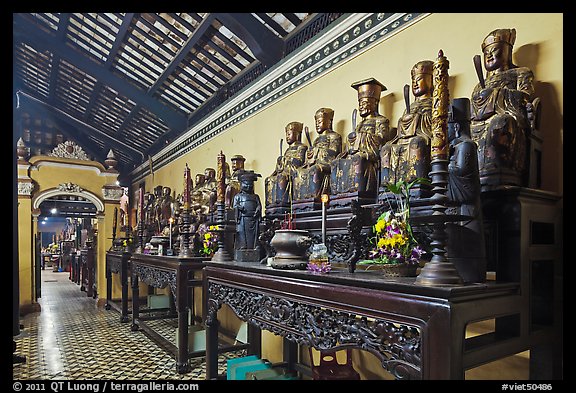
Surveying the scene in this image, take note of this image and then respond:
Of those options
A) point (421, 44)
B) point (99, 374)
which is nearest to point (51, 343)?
point (99, 374)

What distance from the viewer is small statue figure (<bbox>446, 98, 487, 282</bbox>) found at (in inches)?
74.2

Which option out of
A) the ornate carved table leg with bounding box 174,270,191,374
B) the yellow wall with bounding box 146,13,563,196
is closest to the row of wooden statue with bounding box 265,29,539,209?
→ the yellow wall with bounding box 146,13,563,196

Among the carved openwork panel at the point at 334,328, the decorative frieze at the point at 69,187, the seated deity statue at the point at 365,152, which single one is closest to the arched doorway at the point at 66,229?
the decorative frieze at the point at 69,187

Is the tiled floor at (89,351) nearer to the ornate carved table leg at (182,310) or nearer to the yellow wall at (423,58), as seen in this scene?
the ornate carved table leg at (182,310)

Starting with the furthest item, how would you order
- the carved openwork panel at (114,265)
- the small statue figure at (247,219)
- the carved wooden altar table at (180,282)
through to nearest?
the carved openwork panel at (114,265) < the carved wooden altar table at (180,282) < the small statue figure at (247,219)

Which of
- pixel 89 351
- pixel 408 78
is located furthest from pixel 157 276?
pixel 408 78

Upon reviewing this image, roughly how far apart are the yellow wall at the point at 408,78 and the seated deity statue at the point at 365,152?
20 cm

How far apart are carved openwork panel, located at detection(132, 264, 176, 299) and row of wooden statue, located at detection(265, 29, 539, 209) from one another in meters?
1.62

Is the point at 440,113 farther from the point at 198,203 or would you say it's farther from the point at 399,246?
the point at 198,203

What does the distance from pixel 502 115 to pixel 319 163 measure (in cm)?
179

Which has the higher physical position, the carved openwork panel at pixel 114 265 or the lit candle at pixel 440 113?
the lit candle at pixel 440 113

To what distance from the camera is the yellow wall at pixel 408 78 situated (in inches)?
90.0

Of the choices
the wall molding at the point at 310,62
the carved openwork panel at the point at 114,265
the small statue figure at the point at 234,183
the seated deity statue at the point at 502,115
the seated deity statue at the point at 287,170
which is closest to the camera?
the seated deity statue at the point at 502,115

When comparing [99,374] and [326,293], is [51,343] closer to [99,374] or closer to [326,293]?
→ [99,374]
